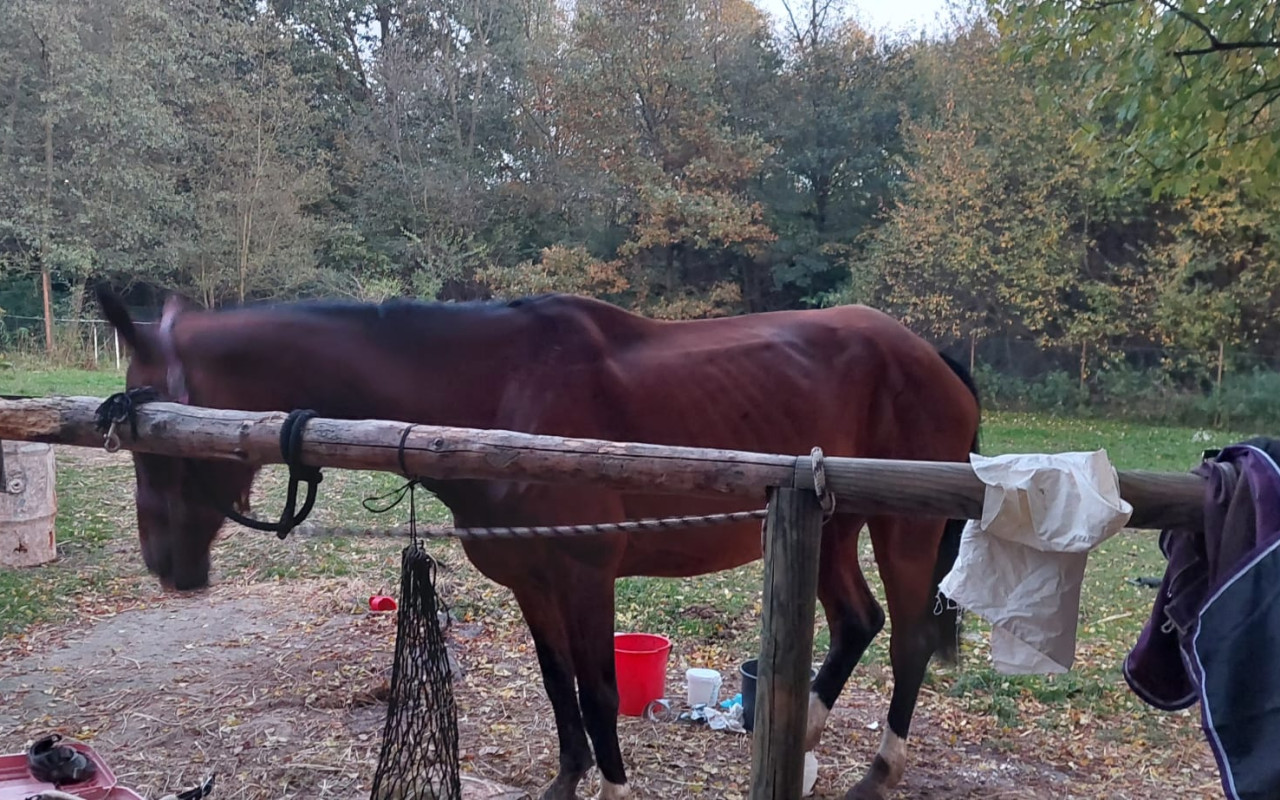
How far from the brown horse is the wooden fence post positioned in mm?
686

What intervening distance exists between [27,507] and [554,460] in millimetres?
5896

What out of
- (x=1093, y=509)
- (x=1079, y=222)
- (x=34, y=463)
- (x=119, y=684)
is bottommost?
(x=119, y=684)

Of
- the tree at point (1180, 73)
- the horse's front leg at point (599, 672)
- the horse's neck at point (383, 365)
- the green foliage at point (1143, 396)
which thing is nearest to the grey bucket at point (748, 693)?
the horse's front leg at point (599, 672)

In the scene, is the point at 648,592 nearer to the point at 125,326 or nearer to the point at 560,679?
the point at 560,679

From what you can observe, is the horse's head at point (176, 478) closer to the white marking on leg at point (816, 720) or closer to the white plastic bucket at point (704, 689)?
the white plastic bucket at point (704, 689)

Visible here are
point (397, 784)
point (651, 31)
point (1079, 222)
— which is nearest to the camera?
point (397, 784)

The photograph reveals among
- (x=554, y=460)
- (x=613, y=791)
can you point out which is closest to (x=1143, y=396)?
(x=613, y=791)

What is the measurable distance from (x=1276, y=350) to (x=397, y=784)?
16183 millimetres

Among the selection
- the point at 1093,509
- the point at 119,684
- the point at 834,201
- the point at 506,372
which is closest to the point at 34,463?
the point at 119,684

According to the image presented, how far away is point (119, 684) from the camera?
14.4 feet

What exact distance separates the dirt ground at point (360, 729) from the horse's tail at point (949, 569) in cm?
41

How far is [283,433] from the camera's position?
211 cm

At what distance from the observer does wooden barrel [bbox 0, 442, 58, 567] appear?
5.90m

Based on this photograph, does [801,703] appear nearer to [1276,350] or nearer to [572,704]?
[572,704]
